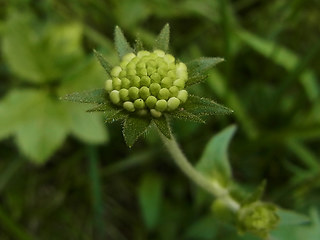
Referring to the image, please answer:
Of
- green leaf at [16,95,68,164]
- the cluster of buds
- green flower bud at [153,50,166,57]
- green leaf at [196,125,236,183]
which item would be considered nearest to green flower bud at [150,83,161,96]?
the cluster of buds

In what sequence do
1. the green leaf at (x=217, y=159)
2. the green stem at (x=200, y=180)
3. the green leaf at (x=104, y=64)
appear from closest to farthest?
the green leaf at (x=104, y=64) < the green stem at (x=200, y=180) < the green leaf at (x=217, y=159)

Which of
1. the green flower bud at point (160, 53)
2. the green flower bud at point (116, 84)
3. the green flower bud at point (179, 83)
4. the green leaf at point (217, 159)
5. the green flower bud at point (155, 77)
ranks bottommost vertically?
the green flower bud at point (116, 84)

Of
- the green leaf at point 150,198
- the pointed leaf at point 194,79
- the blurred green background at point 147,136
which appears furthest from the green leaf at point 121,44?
the green leaf at point 150,198

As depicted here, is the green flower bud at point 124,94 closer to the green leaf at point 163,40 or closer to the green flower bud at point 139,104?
the green flower bud at point 139,104

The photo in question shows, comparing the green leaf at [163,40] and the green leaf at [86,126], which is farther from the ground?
the green leaf at [86,126]

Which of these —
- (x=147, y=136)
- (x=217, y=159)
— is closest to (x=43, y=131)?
(x=147, y=136)

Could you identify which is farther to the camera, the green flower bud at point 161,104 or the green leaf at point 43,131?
the green leaf at point 43,131

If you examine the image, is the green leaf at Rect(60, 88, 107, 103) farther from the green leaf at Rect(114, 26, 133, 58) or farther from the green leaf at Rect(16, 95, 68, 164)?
the green leaf at Rect(16, 95, 68, 164)
